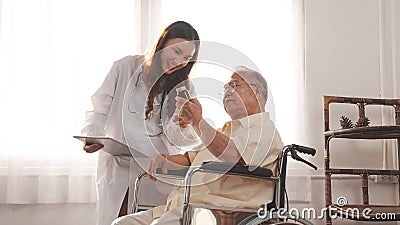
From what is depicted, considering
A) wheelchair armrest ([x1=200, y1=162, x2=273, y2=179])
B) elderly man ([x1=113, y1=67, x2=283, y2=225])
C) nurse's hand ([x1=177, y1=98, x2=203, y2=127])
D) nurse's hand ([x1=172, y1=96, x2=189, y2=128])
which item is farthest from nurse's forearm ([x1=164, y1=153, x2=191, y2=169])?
wheelchair armrest ([x1=200, y1=162, x2=273, y2=179])

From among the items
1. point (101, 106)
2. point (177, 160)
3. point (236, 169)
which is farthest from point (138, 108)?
point (236, 169)

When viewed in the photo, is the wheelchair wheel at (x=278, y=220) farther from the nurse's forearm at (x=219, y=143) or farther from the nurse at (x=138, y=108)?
the nurse at (x=138, y=108)

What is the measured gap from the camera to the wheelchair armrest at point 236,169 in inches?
77.3

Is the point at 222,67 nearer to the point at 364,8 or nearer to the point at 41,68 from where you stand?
the point at 41,68

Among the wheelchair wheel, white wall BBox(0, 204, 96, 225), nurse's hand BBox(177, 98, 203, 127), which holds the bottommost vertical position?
white wall BBox(0, 204, 96, 225)

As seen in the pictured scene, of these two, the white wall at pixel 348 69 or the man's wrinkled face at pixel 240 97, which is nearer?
the man's wrinkled face at pixel 240 97

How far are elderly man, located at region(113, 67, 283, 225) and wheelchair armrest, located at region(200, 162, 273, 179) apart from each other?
8cm

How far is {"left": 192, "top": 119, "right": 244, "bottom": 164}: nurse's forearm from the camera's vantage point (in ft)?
6.91

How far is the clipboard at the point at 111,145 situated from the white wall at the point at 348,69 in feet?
4.17

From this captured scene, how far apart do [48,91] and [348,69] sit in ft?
5.29

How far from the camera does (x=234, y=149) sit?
6.97ft

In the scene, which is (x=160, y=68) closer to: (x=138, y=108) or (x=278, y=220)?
(x=138, y=108)

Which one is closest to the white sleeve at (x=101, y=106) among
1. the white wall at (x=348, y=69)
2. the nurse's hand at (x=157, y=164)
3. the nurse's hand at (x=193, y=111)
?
the nurse's hand at (x=157, y=164)

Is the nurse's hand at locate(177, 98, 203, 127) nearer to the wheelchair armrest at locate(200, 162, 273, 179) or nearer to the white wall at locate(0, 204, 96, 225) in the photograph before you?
the wheelchair armrest at locate(200, 162, 273, 179)
